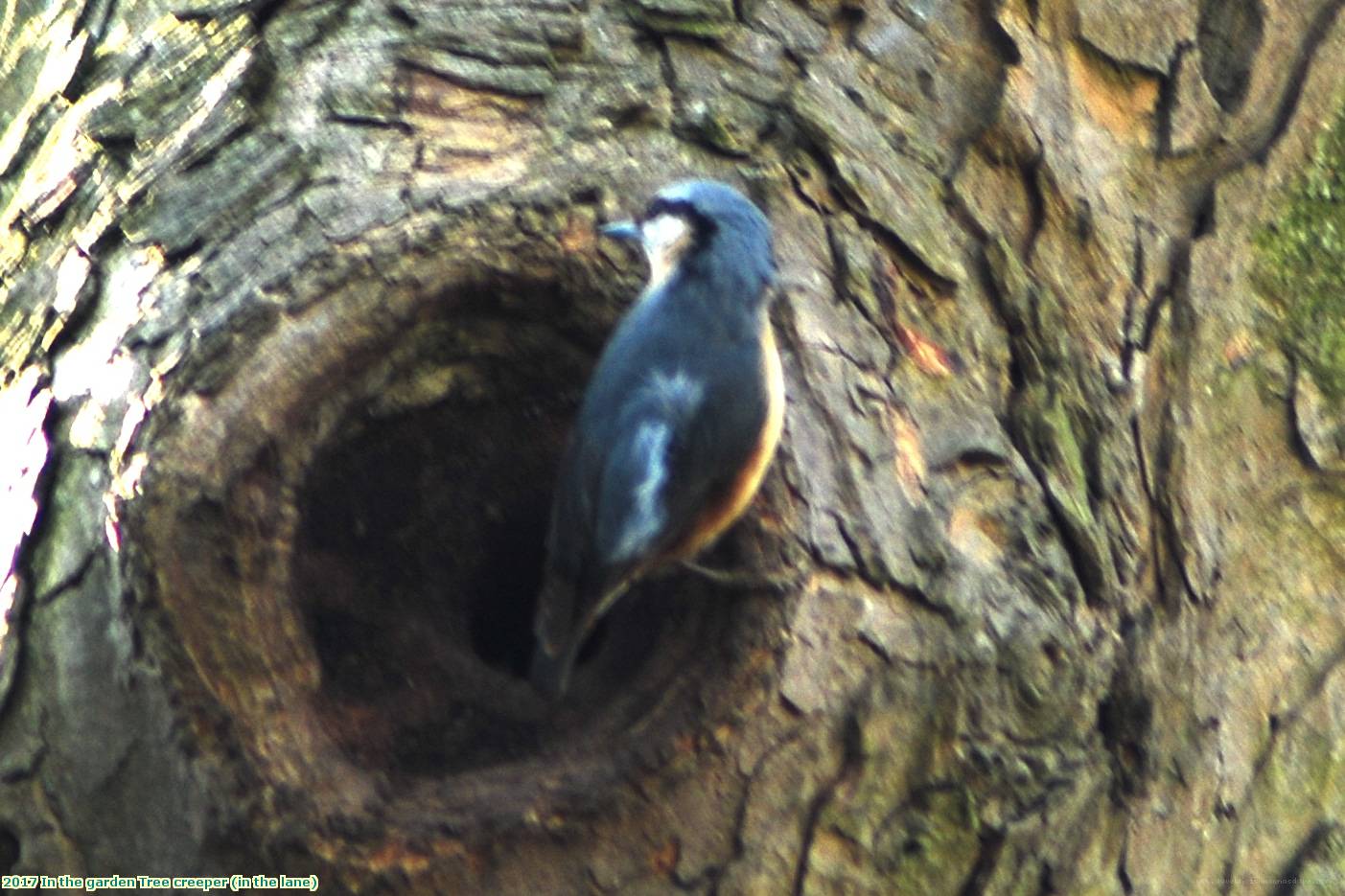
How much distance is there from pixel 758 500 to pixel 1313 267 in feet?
3.55

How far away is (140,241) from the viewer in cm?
218

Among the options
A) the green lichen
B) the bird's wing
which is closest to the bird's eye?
the bird's wing

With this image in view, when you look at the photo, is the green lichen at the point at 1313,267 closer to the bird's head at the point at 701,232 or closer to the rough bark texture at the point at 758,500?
the rough bark texture at the point at 758,500

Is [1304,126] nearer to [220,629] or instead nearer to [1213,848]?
[1213,848]

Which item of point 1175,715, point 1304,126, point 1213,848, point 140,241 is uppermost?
point 140,241

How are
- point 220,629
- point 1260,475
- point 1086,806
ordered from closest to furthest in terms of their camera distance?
point 220,629
point 1086,806
point 1260,475

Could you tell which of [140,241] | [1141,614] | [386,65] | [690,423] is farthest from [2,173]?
[1141,614]

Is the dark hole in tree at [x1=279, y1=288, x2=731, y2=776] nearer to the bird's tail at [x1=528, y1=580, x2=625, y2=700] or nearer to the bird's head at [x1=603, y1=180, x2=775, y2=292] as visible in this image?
the bird's tail at [x1=528, y1=580, x2=625, y2=700]

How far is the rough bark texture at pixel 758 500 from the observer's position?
2018 mm

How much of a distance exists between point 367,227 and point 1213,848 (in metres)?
1.39

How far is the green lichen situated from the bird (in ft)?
2.86

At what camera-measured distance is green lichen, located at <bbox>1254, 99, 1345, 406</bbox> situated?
2.62m

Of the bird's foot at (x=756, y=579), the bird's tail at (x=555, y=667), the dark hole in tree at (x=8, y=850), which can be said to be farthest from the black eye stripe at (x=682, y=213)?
the dark hole in tree at (x=8, y=850)

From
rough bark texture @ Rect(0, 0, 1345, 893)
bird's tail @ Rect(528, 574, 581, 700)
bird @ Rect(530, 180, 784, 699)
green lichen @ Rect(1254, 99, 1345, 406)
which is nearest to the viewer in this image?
rough bark texture @ Rect(0, 0, 1345, 893)
